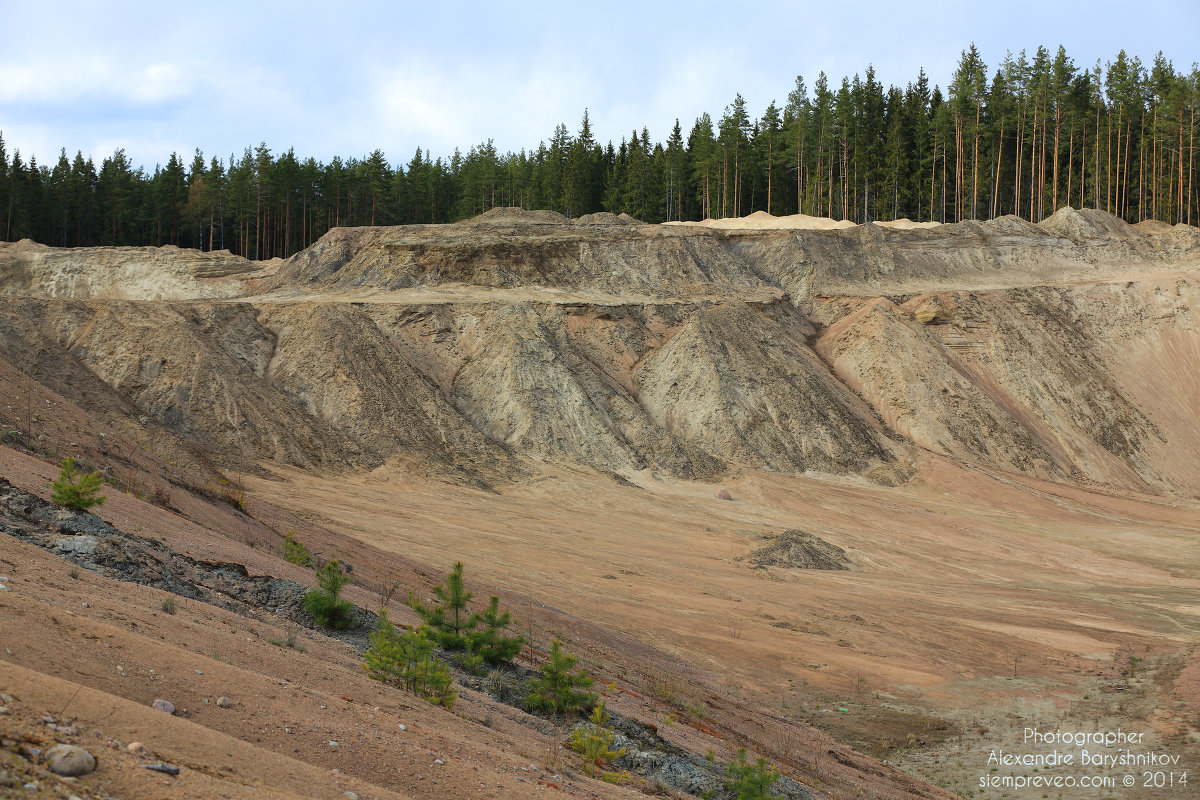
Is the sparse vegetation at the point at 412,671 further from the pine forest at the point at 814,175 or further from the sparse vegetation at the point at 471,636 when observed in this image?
the pine forest at the point at 814,175

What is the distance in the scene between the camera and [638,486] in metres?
37.0

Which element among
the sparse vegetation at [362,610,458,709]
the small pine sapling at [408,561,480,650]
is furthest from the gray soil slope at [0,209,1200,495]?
the sparse vegetation at [362,610,458,709]

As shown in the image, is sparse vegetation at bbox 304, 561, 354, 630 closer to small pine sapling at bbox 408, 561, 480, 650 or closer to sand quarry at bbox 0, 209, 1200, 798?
sand quarry at bbox 0, 209, 1200, 798

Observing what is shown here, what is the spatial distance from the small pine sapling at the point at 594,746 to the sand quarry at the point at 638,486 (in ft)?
0.70

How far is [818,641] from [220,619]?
48.9 ft

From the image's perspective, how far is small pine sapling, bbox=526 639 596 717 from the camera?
33.7 feet

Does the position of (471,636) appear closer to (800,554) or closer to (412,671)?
(412,671)

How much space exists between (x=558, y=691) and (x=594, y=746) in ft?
5.69

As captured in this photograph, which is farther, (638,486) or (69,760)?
(638,486)

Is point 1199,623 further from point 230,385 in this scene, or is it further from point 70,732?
point 230,385

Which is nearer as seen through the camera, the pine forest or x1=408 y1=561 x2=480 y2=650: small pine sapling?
x1=408 y1=561 x2=480 y2=650: small pine sapling

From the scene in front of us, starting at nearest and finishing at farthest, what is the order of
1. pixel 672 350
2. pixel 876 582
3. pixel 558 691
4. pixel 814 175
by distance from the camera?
1. pixel 558 691
2. pixel 876 582
3. pixel 672 350
4. pixel 814 175

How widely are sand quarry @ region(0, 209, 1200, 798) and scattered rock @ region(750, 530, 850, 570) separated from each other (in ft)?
0.88

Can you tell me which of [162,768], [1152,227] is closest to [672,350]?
[1152,227]
